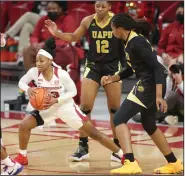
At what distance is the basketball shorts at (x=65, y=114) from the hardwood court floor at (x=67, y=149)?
1.69 feet

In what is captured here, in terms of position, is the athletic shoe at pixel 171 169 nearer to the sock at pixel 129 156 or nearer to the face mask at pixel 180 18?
the sock at pixel 129 156

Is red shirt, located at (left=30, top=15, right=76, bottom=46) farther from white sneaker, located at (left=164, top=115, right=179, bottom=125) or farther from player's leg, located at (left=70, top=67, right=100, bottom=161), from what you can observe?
player's leg, located at (left=70, top=67, right=100, bottom=161)

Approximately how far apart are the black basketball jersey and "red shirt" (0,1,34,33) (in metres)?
6.97

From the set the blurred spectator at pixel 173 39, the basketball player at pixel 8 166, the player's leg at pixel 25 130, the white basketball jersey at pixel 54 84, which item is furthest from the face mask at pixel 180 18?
the basketball player at pixel 8 166

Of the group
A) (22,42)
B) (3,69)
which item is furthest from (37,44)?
(3,69)

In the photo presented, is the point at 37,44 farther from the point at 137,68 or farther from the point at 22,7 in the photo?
the point at 137,68

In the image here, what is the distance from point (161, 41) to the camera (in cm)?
1380

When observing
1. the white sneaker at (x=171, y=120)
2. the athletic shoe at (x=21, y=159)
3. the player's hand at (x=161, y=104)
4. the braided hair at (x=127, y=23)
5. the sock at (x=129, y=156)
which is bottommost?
the white sneaker at (x=171, y=120)

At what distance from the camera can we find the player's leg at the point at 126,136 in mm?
8273

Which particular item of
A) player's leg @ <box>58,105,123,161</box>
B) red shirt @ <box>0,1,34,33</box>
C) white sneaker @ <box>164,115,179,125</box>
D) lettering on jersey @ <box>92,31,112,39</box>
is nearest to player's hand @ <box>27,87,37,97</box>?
player's leg @ <box>58,105,123,161</box>

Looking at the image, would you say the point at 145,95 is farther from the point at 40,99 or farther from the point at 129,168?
the point at 40,99

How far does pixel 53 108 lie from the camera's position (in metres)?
9.25

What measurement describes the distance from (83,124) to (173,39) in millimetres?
4984

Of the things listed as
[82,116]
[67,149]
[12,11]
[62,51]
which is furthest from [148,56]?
[12,11]
